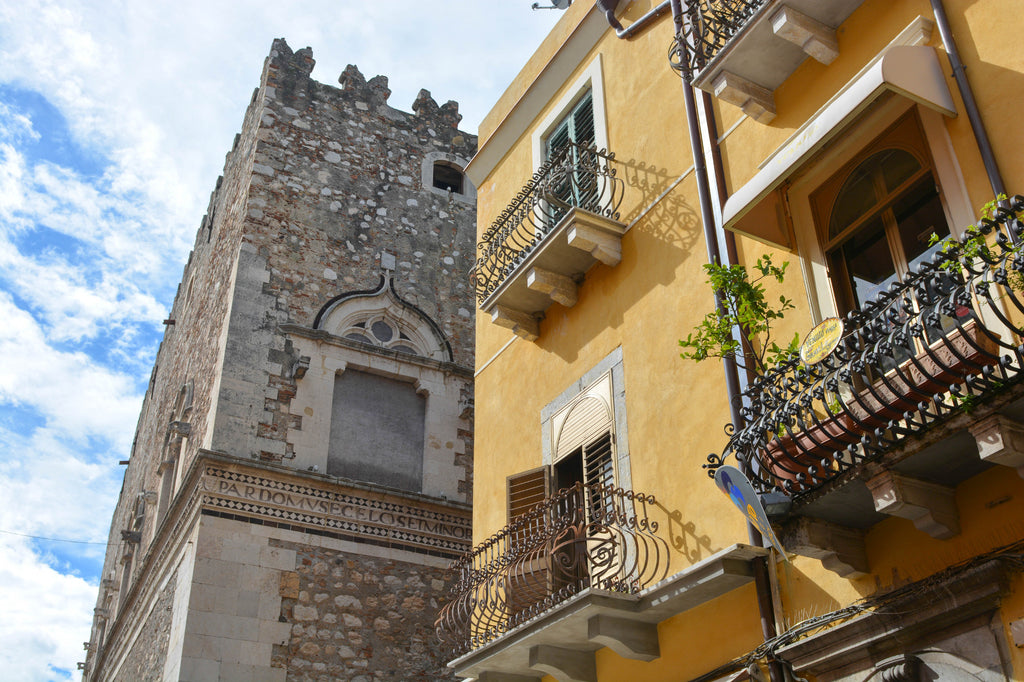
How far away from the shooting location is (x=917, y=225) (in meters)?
6.12

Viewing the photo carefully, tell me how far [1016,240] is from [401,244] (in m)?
12.6

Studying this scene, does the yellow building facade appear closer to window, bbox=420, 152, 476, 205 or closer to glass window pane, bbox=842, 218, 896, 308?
glass window pane, bbox=842, 218, 896, 308

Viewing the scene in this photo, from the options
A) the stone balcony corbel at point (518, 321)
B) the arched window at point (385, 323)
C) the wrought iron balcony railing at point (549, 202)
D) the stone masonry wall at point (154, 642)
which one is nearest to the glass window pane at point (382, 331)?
the arched window at point (385, 323)

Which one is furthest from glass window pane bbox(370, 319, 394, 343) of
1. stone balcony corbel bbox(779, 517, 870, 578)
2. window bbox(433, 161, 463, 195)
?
stone balcony corbel bbox(779, 517, 870, 578)

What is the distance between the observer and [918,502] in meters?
5.14

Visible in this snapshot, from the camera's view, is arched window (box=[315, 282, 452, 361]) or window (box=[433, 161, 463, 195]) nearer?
arched window (box=[315, 282, 452, 361])

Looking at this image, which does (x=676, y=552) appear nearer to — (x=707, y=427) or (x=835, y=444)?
(x=707, y=427)

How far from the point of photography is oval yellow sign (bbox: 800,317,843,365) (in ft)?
18.8

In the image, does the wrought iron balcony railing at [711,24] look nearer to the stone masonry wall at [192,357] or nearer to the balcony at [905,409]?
the balcony at [905,409]

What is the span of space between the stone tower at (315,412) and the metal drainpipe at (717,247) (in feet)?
23.3

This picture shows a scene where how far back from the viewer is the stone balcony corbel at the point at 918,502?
512 cm

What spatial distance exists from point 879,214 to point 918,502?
2.07m

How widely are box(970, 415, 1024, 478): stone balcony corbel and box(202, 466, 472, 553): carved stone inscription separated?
9.65 meters

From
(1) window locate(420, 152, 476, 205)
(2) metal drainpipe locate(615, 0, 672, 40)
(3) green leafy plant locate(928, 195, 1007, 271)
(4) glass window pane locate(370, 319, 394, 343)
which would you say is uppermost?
(1) window locate(420, 152, 476, 205)
